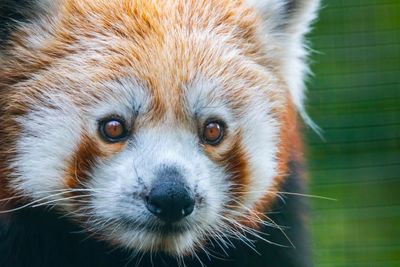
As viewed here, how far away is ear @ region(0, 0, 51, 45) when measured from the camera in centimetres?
237

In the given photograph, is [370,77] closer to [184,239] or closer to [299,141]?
[299,141]

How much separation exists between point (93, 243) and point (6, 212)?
0.22 metres

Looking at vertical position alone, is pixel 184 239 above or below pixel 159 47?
below

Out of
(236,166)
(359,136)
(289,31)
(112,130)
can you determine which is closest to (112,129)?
(112,130)

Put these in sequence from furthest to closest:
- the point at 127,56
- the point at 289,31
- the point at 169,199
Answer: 1. the point at 289,31
2. the point at 127,56
3. the point at 169,199

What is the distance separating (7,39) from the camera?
237 cm

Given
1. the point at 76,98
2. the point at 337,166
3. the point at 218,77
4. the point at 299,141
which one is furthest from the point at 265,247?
the point at 337,166

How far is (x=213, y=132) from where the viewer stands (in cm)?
235

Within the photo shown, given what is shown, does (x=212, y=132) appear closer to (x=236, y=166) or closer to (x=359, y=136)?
(x=236, y=166)

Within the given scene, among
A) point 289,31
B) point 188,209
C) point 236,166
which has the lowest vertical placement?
point 188,209

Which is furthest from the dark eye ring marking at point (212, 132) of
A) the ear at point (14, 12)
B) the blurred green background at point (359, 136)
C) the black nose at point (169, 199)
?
the blurred green background at point (359, 136)

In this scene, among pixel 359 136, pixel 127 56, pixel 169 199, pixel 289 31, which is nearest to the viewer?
pixel 169 199

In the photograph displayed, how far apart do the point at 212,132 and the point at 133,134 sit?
19 cm

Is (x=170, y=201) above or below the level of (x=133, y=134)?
below
